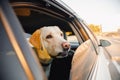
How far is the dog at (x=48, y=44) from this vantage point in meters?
2.89

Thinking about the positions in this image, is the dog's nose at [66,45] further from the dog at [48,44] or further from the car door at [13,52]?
the car door at [13,52]

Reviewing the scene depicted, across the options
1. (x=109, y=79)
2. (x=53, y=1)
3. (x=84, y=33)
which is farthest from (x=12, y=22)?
(x=84, y=33)

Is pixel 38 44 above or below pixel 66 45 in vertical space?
above

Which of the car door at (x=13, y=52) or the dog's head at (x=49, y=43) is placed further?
the dog's head at (x=49, y=43)

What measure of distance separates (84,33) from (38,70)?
7.87 ft

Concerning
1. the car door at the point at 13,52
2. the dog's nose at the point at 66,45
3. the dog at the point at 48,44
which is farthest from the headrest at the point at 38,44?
the car door at the point at 13,52

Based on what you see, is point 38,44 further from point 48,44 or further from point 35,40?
point 48,44

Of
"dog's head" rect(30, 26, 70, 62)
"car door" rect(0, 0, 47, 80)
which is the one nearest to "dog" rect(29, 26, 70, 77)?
"dog's head" rect(30, 26, 70, 62)

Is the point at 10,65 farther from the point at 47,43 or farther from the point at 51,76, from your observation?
the point at 51,76

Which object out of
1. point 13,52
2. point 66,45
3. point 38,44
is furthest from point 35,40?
point 13,52

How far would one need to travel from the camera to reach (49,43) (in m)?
3.26

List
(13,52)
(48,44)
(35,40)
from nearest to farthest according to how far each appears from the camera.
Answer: (13,52) → (35,40) → (48,44)

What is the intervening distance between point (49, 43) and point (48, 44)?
21 mm

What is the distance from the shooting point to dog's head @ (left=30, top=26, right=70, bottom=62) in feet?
9.48
